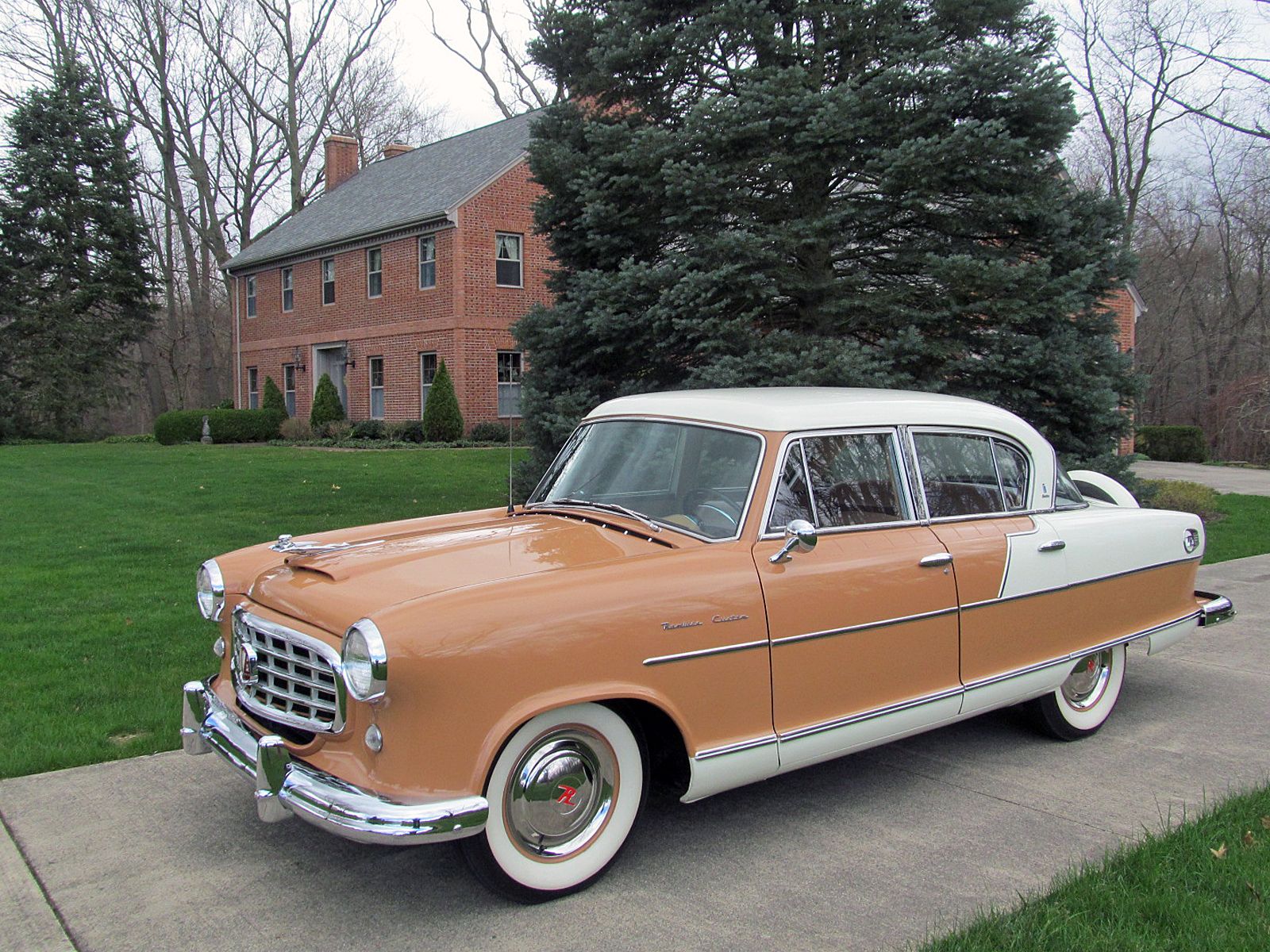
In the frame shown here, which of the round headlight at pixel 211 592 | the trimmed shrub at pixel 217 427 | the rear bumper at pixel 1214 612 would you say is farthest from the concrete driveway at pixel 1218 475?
the trimmed shrub at pixel 217 427

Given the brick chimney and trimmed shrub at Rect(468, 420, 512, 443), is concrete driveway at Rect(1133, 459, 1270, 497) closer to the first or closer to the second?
trimmed shrub at Rect(468, 420, 512, 443)

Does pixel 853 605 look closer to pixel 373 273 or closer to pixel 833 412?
pixel 833 412

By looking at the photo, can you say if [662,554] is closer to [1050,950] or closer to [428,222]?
[1050,950]

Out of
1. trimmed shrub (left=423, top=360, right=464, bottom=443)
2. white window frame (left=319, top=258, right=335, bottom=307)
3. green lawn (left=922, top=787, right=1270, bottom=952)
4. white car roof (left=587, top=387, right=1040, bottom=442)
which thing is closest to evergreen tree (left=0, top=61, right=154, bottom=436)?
white window frame (left=319, top=258, right=335, bottom=307)

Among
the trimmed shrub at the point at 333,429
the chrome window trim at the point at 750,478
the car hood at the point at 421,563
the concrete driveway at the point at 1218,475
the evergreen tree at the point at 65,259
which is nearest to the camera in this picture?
the car hood at the point at 421,563

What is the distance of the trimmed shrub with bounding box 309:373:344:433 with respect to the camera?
85.2 ft

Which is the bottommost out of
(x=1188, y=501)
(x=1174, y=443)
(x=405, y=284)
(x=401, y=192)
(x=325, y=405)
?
(x=1174, y=443)

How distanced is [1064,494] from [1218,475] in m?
21.2

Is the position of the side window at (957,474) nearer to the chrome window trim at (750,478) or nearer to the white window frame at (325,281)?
the chrome window trim at (750,478)

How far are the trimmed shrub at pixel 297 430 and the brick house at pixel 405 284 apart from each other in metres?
1.81

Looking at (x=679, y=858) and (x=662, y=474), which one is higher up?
(x=662, y=474)

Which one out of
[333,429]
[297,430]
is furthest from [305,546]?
[297,430]

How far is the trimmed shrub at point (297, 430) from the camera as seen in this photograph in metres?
25.3

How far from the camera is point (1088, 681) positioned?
5.21 metres
